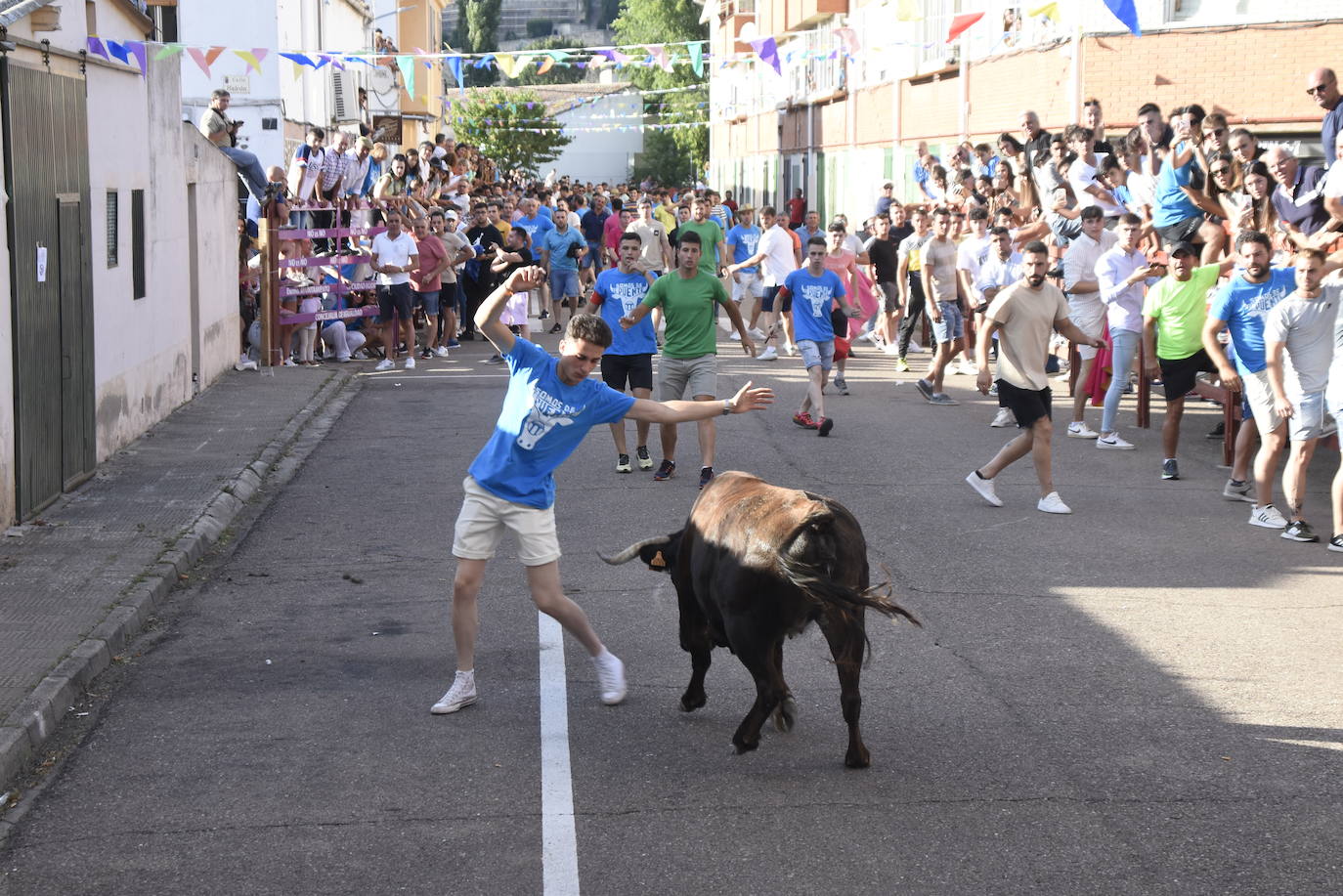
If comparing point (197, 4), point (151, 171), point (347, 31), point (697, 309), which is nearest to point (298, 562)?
point (697, 309)

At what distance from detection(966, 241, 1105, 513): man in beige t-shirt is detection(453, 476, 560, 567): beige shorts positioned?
5.29 m

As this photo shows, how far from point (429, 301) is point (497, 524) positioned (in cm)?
1486

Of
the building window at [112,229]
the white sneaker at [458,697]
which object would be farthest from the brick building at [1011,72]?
the white sneaker at [458,697]

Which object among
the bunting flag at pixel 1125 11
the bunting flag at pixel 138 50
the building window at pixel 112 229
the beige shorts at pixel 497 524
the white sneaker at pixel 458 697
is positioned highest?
the bunting flag at pixel 1125 11

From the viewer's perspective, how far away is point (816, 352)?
47.9 ft

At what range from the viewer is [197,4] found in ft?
91.5

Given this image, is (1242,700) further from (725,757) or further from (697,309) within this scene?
(697,309)

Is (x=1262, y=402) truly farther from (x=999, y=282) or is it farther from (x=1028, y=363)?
(x=999, y=282)

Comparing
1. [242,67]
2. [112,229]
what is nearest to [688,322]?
[112,229]

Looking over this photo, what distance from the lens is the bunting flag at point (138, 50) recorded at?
1368cm

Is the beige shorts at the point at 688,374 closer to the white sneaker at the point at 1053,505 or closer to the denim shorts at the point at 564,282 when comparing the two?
the white sneaker at the point at 1053,505

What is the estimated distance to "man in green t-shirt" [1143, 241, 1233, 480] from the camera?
491 inches

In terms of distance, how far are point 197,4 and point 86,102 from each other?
56.5 feet

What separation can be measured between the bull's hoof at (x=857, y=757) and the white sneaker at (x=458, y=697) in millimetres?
1685
